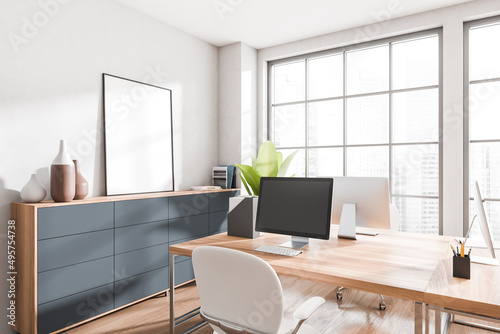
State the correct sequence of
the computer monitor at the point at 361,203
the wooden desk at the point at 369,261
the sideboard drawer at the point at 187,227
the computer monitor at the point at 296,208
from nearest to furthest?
the wooden desk at the point at 369,261 → the computer monitor at the point at 296,208 → the computer monitor at the point at 361,203 → the sideboard drawer at the point at 187,227

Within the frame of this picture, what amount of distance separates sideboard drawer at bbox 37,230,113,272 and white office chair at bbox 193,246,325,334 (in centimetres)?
152

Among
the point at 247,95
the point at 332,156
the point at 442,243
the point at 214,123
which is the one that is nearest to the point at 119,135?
the point at 214,123

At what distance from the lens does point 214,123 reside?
14.6 ft

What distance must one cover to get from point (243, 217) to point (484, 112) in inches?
111

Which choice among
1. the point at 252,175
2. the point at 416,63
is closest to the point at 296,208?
the point at 252,175

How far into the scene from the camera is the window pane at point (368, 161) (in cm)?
390

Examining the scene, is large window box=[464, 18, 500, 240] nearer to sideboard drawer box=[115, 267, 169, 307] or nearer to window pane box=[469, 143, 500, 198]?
window pane box=[469, 143, 500, 198]

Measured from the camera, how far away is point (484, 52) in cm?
337

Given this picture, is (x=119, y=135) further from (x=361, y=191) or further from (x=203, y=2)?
(x=361, y=191)

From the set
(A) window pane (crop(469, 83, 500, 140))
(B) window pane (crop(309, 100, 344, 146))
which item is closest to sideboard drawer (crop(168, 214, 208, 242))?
(B) window pane (crop(309, 100, 344, 146))

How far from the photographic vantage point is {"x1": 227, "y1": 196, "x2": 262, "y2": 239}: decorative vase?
2315 millimetres

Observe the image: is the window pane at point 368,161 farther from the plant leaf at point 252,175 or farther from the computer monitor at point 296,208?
the computer monitor at point 296,208

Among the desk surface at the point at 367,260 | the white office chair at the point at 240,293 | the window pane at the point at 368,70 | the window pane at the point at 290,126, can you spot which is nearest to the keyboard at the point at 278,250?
the desk surface at the point at 367,260

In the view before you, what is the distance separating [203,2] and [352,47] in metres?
1.92
